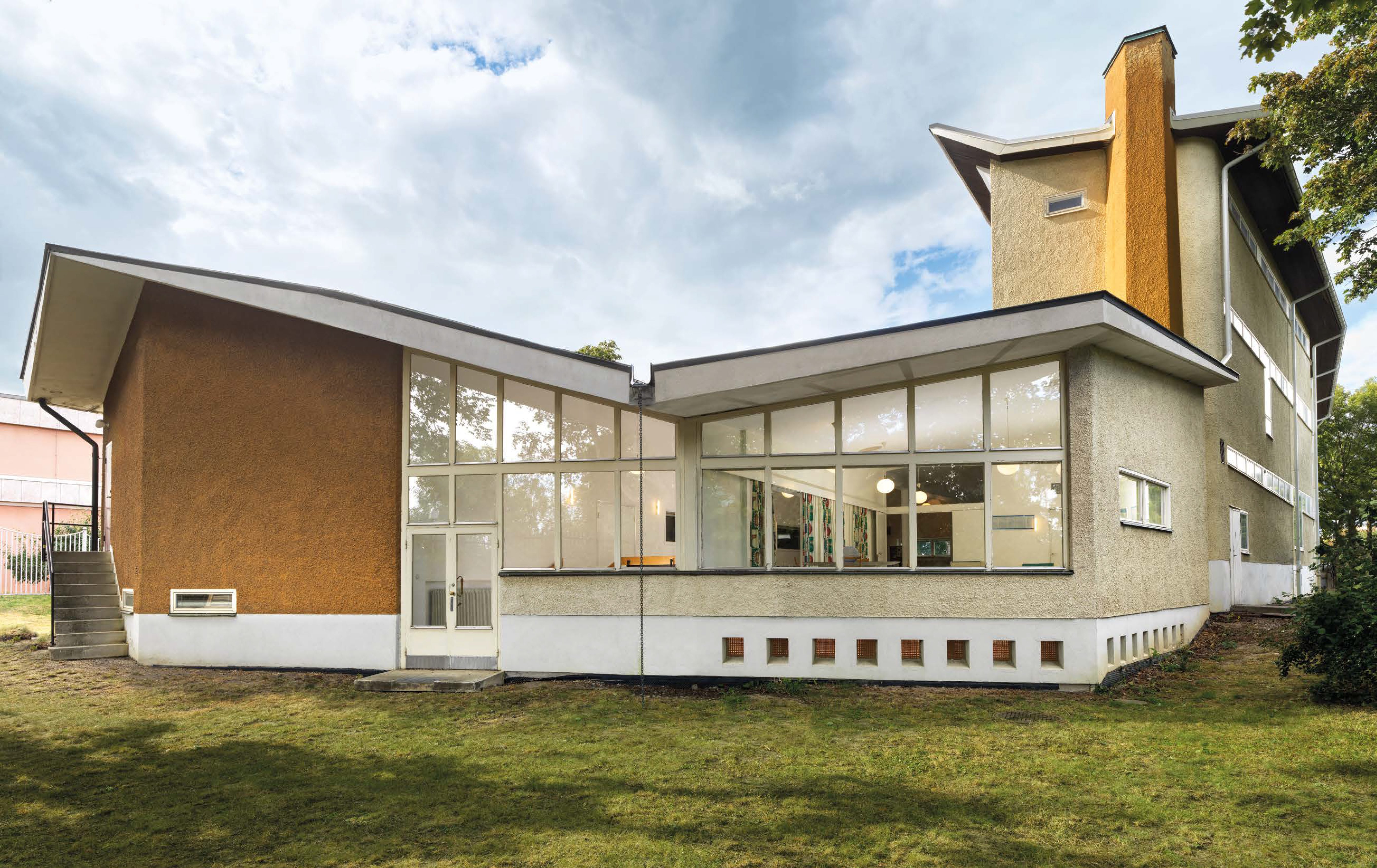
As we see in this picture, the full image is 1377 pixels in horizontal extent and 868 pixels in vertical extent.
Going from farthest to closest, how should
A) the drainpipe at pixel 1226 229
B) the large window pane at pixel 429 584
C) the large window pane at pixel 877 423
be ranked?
1. the drainpipe at pixel 1226 229
2. the large window pane at pixel 429 584
3. the large window pane at pixel 877 423

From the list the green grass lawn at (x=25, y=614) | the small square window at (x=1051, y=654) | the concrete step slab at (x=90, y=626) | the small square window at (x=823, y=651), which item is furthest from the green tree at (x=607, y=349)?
the small square window at (x=1051, y=654)

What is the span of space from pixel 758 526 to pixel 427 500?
14.7 ft

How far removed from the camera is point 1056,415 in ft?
31.3

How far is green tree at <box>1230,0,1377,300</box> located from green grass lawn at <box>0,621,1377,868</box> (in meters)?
7.34

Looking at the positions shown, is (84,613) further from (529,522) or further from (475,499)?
(529,522)

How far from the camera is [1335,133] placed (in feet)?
39.1

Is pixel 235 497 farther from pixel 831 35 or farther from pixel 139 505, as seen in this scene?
pixel 831 35

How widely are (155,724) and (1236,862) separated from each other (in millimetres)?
8860

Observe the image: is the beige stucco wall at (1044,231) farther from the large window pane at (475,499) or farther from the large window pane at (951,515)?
the large window pane at (475,499)

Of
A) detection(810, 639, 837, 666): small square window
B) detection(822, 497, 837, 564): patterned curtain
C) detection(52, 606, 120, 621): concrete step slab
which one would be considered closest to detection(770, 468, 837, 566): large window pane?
detection(822, 497, 837, 564): patterned curtain

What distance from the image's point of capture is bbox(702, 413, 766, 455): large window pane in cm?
Answer: 1030

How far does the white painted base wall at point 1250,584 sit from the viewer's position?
1354 cm

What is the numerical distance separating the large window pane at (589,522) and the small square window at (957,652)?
4184 mm

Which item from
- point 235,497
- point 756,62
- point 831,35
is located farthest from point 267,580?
point 756,62
